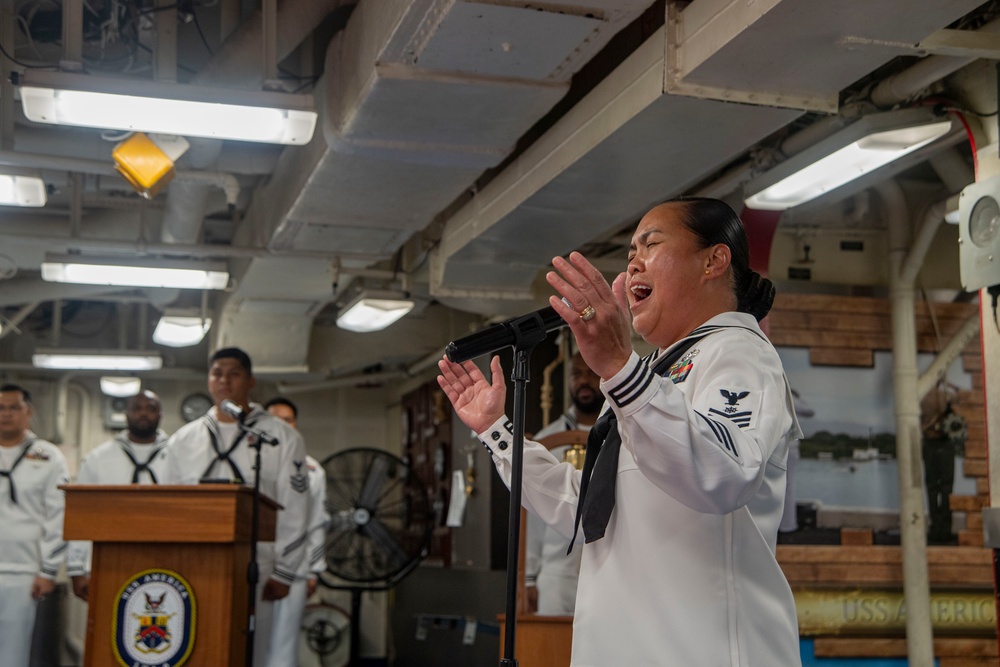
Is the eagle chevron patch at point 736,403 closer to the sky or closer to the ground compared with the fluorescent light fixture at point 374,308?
closer to the ground

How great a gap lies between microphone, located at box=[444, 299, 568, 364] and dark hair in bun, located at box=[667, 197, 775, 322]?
0.34 metres

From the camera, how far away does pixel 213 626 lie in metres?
4.80

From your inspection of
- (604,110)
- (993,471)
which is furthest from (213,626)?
(993,471)

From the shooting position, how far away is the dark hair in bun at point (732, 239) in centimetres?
220

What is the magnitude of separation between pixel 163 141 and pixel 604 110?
7.28 ft

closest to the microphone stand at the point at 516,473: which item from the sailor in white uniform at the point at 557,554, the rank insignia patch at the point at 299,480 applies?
the sailor in white uniform at the point at 557,554

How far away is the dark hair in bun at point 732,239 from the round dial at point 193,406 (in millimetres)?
12190

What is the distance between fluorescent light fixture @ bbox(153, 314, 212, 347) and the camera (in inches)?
368

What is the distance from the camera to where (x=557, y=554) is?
6184 mm

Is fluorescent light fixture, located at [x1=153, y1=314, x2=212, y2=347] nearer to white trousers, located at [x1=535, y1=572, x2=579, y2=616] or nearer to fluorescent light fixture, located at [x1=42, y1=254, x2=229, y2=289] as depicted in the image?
fluorescent light fixture, located at [x1=42, y1=254, x2=229, y2=289]

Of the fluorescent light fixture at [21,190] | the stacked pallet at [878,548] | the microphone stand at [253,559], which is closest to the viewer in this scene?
the microphone stand at [253,559]

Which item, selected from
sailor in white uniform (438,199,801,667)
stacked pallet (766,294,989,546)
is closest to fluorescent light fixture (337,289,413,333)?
stacked pallet (766,294,989,546)

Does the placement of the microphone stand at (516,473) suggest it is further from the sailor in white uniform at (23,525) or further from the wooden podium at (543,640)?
the sailor in white uniform at (23,525)

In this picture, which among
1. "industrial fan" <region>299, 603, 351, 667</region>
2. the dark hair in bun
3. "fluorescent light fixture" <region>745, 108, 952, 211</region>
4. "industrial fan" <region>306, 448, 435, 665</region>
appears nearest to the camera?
the dark hair in bun
